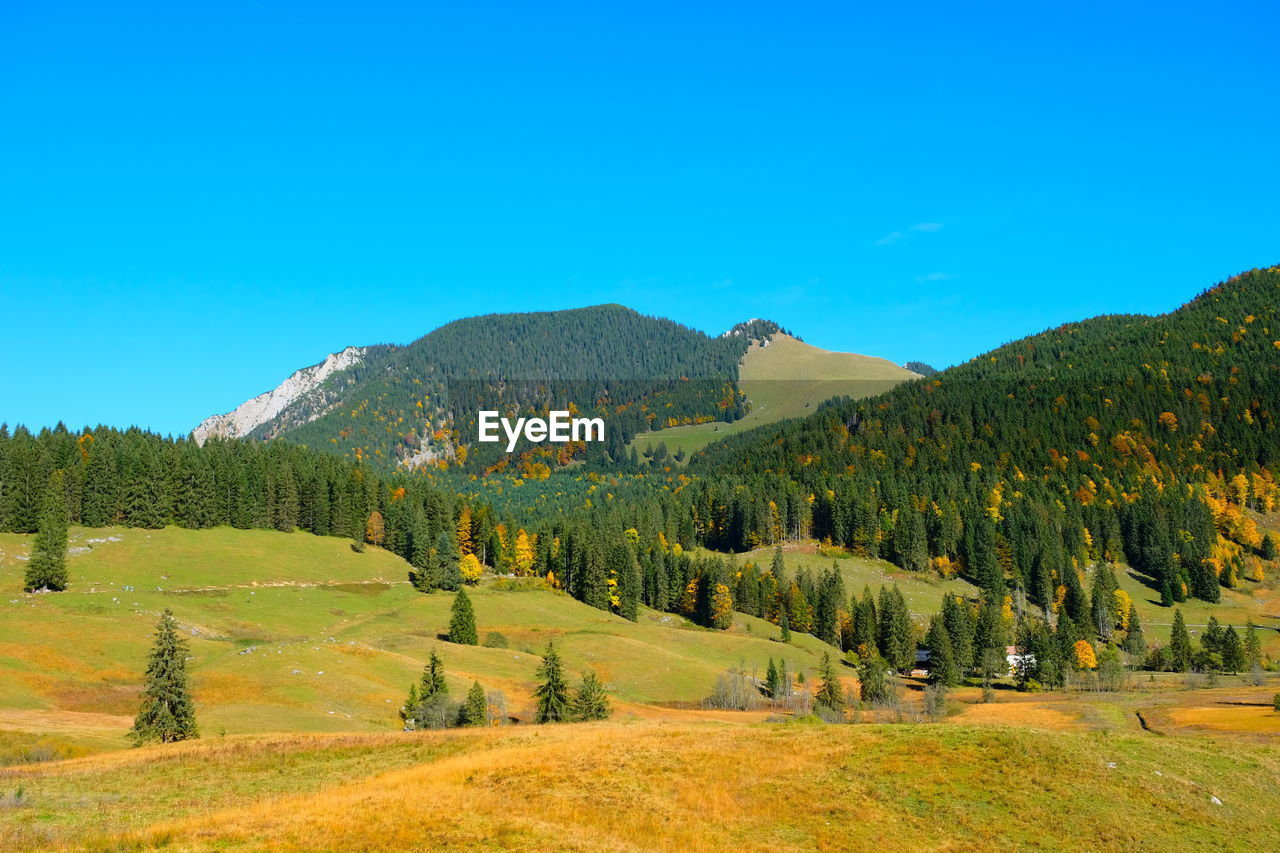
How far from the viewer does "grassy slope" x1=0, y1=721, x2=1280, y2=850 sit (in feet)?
94.6

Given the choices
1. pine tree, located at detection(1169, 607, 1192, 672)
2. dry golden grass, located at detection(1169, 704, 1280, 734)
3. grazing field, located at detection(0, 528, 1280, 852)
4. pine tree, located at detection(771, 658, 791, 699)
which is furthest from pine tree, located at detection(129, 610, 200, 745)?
pine tree, located at detection(1169, 607, 1192, 672)

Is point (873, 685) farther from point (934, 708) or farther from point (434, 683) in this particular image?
point (434, 683)

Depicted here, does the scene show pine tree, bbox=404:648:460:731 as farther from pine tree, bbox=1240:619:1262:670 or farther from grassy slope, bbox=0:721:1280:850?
pine tree, bbox=1240:619:1262:670

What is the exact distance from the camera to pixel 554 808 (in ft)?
108

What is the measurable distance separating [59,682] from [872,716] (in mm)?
75072

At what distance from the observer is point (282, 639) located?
357 ft

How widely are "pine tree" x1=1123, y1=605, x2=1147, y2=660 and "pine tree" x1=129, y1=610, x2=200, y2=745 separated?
15403cm

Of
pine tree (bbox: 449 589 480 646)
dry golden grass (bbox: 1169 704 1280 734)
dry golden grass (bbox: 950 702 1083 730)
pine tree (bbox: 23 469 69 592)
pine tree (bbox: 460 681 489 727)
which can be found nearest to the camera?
pine tree (bbox: 460 681 489 727)

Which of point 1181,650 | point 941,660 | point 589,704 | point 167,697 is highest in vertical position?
point 167,697

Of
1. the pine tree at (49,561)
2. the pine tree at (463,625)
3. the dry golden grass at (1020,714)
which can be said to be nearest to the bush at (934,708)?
the dry golden grass at (1020,714)

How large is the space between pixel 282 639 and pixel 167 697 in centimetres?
5079

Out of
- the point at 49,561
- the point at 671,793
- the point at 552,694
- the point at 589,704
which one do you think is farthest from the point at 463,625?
the point at 671,793

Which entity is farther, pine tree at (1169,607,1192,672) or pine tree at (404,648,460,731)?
pine tree at (1169,607,1192,672)

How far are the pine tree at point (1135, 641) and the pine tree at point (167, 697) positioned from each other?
15403cm
